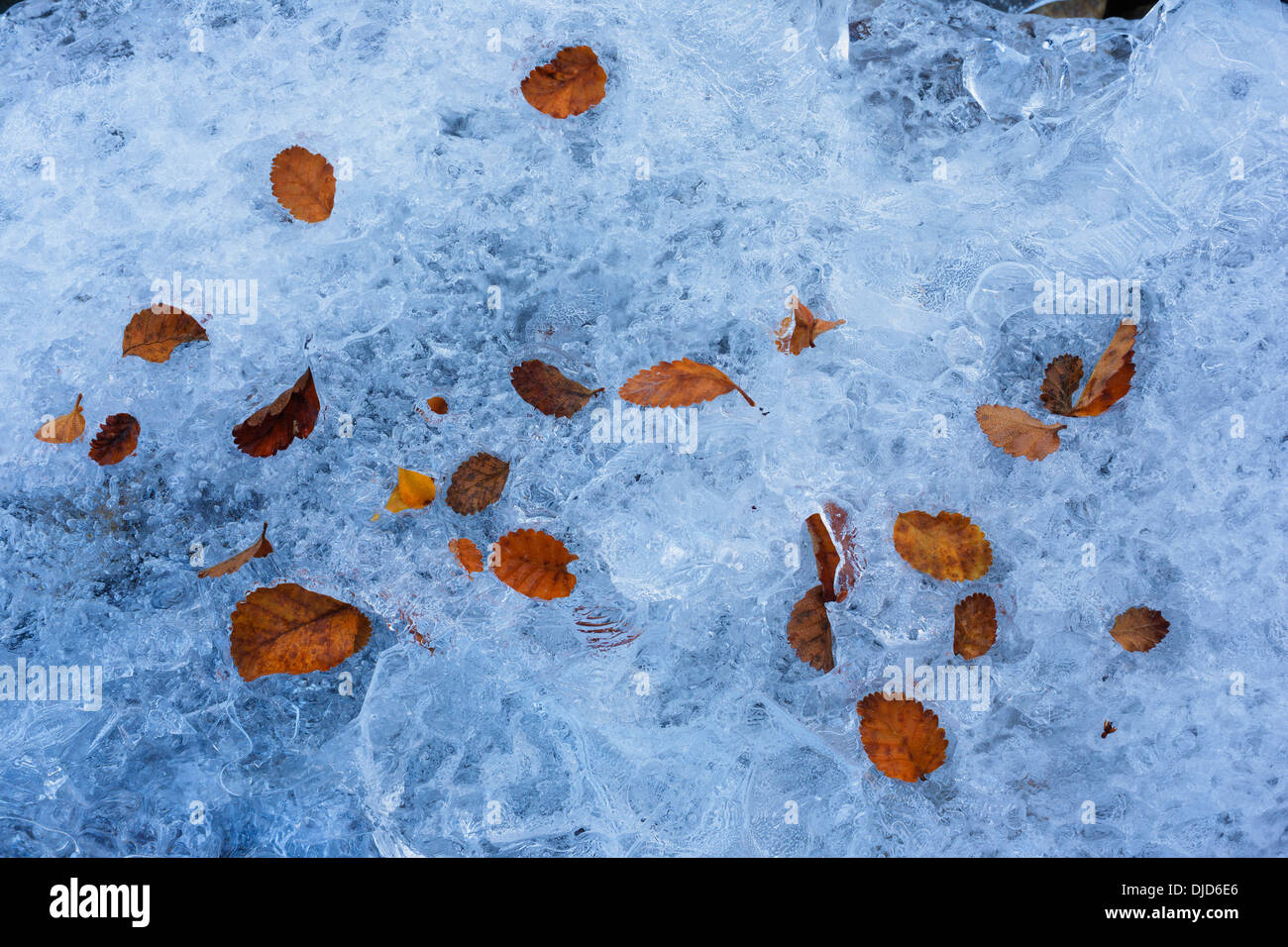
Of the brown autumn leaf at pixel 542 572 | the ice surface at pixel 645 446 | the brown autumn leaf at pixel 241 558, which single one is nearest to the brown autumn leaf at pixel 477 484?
the ice surface at pixel 645 446

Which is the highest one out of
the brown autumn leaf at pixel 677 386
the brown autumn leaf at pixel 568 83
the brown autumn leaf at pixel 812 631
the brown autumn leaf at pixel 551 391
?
the brown autumn leaf at pixel 568 83

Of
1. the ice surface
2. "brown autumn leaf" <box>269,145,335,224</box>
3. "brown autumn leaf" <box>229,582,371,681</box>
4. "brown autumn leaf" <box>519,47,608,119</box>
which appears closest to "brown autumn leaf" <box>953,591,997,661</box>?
the ice surface

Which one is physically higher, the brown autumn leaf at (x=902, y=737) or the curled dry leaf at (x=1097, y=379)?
the curled dry leaf at (x=1097, y=379)

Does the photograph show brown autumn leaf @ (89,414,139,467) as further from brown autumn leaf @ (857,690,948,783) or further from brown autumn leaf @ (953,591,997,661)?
brown autumn leaf @ (953,591,997,661)

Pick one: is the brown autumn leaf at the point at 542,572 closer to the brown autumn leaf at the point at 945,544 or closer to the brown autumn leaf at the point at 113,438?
the brown autumn leaf at the point at 945,544

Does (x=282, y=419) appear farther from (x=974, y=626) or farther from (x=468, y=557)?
(x=974, y=626)
